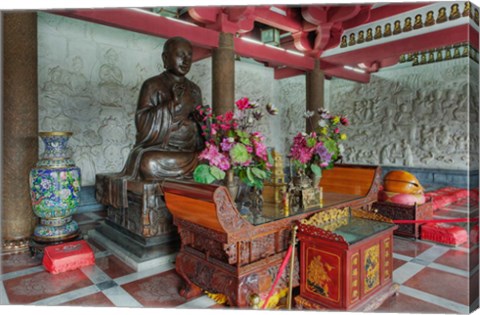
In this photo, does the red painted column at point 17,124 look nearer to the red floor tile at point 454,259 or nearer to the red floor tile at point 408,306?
the red floor tile at point 408,306

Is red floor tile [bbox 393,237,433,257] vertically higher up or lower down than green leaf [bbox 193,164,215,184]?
lower down

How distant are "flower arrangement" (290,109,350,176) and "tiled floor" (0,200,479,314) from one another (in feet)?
2.72

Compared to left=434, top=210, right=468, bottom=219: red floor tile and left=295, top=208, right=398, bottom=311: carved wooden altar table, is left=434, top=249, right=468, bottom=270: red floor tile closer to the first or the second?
left=295, top=208, right=398, bottom=311: carved wooden altar table

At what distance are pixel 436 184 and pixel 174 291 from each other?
568cm

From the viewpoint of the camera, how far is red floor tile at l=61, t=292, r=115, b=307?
1.78 m

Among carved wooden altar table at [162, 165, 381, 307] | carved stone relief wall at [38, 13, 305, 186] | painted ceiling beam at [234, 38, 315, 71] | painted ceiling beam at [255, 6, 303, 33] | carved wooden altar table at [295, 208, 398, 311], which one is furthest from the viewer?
painted ceiling beam at [234, 38, 315, 71]

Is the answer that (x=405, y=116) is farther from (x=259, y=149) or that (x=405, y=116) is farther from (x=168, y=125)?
(x=259, y=149)

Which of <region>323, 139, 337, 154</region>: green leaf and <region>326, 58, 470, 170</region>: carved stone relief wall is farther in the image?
<region>326, 58, 470, 170</region>: carved stone relief wall

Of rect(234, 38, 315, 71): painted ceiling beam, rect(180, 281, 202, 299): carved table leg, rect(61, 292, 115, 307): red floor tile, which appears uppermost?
rect(234, 38, 315, 71): painted ceiling beam

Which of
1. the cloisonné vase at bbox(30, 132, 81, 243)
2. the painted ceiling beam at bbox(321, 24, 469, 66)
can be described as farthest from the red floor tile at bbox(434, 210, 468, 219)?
the cloisonné vase at bbox(30, 132, 81, 243)

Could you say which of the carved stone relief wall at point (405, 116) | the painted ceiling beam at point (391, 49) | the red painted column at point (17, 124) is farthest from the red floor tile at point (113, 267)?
the carved stone relief wall at point (405, 116)

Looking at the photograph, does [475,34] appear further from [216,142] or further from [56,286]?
[56,286]

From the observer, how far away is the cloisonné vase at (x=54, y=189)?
Answer: 2418mm

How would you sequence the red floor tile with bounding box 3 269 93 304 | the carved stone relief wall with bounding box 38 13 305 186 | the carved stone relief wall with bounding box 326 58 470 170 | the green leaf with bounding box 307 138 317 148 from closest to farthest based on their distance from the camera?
the red floor tile with bounding box 3 269 93 304 → the green leaf with bounding box 307 138 317 148 → the carved stone relief wall with bounding box 38 13 305 186 → the carved stone relief wall with bounding box 326 58 470 170
